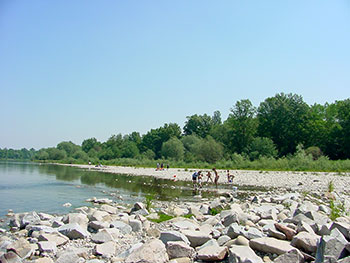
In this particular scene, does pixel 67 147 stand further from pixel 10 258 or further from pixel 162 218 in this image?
pixel 10 258

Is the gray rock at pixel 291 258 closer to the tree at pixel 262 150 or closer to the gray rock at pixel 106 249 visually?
the gray rock at pixel 106 249

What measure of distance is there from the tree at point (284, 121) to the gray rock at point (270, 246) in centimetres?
6726

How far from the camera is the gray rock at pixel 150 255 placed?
5.66 m

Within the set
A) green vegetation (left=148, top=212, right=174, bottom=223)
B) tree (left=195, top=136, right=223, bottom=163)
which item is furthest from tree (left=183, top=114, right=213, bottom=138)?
green vegetation (left=148, top=212, right=174, bottom=223)

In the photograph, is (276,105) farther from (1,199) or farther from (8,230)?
(8,230)

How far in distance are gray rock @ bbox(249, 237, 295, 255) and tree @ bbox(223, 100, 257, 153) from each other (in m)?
68.5

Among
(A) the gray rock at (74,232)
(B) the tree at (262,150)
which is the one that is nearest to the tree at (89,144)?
(B) the tree at (262,150)

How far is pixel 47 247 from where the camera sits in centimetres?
720

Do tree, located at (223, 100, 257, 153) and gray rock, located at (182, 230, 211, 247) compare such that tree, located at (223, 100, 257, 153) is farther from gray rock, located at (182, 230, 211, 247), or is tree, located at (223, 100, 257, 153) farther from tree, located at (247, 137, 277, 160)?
gray rock, located at (182, 230, 211, 247)

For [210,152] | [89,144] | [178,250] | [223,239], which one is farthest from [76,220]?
[89,144]

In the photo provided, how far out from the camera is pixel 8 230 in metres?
10.1

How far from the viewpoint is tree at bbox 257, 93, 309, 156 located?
70000 mm

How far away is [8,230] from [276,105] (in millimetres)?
72100

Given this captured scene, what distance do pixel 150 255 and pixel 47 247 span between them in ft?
9.80
